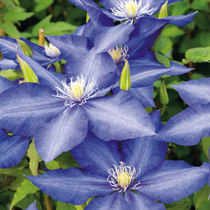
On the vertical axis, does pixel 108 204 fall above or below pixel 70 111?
below

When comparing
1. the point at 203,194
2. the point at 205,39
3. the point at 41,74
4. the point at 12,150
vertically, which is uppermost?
the point at 41,74

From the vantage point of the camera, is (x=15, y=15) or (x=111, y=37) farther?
(x=15, y=15)

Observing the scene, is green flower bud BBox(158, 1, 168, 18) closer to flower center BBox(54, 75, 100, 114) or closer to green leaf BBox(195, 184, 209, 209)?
flower center BBox(54, 75, 100, 114)

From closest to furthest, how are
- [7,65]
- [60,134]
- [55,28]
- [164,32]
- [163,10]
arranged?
[60,134] < [163,10] < [7,65] < [55,28] < [164,32]

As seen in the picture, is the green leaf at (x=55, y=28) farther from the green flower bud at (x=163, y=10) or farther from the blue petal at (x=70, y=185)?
the blue petal at (x=70, y=185)

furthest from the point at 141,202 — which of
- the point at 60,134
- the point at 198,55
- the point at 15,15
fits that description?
the point at 15,15

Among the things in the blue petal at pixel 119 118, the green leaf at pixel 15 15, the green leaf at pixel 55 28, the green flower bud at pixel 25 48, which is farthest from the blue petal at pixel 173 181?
the green leaf at pixel 15 15

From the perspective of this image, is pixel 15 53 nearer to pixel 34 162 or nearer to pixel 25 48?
pixel 25 48
